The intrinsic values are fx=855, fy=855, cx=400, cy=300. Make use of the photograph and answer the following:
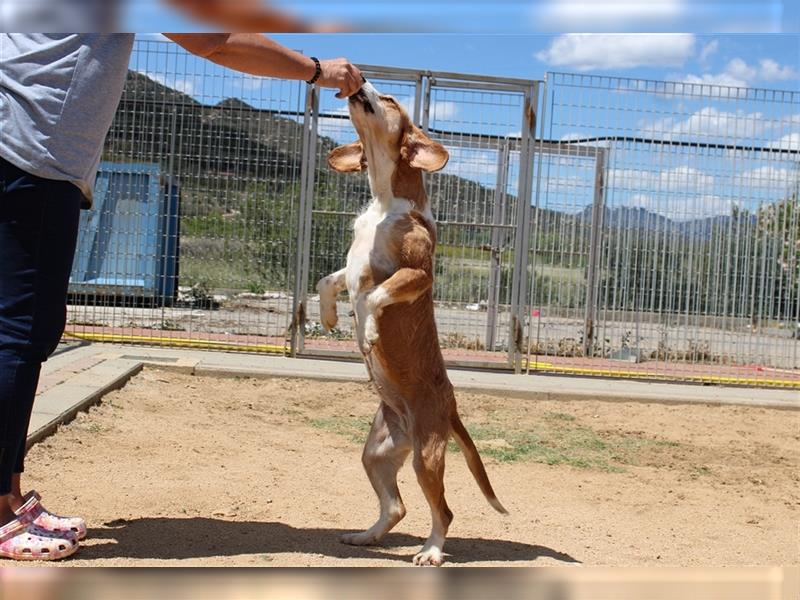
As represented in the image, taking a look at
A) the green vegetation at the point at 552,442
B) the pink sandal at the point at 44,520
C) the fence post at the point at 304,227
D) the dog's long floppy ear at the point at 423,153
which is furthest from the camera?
the fence post at the point at 304,227

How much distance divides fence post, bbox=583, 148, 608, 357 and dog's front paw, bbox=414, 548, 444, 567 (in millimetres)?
7425

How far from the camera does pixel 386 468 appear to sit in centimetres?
387

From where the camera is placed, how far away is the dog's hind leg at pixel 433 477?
3604 mm

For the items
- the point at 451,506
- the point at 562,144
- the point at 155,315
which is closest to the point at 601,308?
the point at 562,144

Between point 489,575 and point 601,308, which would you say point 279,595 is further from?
point 601,308

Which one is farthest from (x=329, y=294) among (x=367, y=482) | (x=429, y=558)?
(x=367, y=482)

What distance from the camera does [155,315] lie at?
34.6 ft

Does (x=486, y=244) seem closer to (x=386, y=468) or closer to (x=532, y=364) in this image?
(x=532, y=364)

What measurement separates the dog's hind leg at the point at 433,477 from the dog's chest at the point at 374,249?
28.1 inches

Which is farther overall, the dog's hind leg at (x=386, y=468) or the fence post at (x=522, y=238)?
the fence post at (x=522, y=238)

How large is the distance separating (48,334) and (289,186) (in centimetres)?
750

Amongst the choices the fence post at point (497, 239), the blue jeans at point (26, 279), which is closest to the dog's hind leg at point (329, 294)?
the blue jeans at point (26, 279)

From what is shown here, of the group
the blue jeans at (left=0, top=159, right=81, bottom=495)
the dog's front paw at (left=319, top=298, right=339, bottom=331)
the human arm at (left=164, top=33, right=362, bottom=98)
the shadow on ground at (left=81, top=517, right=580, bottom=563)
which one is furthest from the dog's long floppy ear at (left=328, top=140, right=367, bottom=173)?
the shadow on ground at (left=81, top=517, right=580, bottom=563)

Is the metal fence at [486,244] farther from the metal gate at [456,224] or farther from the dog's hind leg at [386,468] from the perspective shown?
the dog's hind leg at [386,468]
